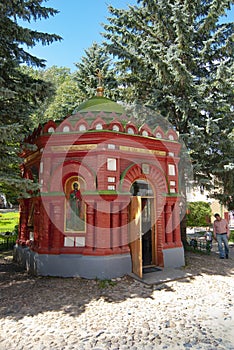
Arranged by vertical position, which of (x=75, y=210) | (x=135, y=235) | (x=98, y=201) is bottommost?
(x=135, y=235)

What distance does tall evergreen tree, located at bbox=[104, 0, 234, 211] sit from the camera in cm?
1302

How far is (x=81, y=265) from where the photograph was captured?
8.43m

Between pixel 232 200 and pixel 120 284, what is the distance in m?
9.30

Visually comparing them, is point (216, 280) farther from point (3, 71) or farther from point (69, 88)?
point (69, 88)

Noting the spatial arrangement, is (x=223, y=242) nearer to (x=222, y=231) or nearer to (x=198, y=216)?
(x=222, y=231)

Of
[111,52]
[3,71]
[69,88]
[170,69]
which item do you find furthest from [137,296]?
[69,88]

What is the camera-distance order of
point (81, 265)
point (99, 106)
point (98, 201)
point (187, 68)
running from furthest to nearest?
point (187, 68) → point (99, 106) → point (98, 201) → point (81, 265)

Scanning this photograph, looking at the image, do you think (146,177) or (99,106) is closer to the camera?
(146,177)

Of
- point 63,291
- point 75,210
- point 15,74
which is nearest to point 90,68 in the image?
point 15,74

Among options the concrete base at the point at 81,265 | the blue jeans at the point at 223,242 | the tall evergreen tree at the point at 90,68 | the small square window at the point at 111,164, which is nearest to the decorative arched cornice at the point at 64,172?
the small square window at the point at 111,164

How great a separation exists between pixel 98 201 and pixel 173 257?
146 inches

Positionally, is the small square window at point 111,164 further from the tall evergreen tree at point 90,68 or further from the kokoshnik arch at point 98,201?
the tall evergreen tree at point 90,68

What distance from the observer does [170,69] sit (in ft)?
43.5

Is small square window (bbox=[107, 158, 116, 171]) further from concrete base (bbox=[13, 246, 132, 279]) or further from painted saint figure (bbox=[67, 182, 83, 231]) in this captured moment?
concrete base (bbox=[13, 246, 132, 279])
